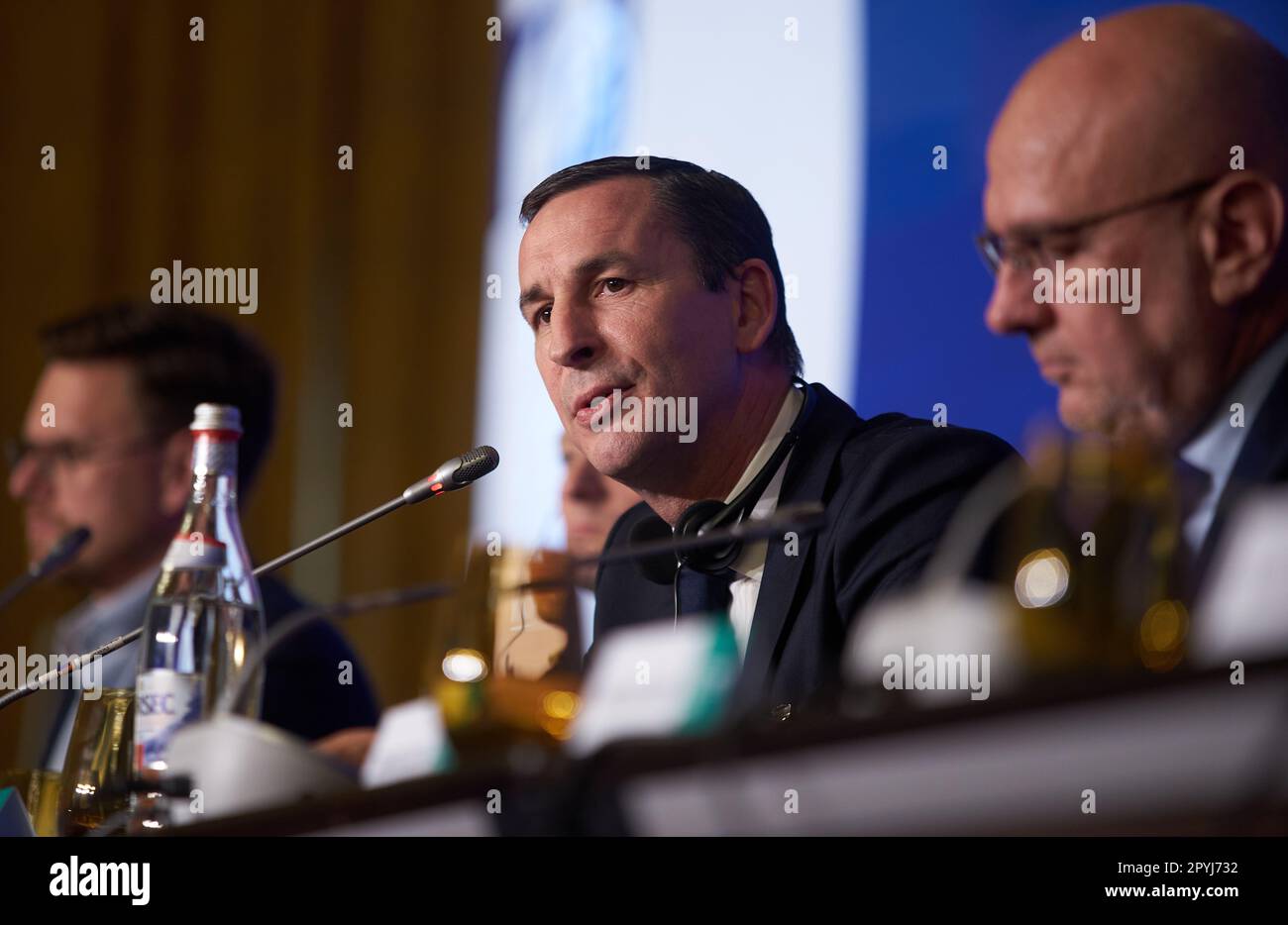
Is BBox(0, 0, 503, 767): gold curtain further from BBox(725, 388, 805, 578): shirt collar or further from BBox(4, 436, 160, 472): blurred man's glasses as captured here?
BBox(725, 388, 805, 578): shirt collar

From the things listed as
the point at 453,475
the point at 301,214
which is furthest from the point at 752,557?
the point at 301,214

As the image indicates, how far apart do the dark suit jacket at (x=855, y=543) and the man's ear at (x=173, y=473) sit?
168 cm

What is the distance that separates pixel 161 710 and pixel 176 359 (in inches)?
72.9

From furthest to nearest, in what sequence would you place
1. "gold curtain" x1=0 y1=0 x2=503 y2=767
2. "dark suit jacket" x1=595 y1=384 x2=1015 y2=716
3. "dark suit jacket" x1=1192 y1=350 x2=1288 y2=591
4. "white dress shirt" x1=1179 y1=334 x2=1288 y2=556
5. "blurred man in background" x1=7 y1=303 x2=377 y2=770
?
"gold curtain" x1=0 y1=0 x2=503 y2=767 → "blurred man in background" x1=7 y1=303 x2=377 y2=770 → "dark suit jacket" x1=595 y1=384 x2=1015 y2=716 → "white dress shirt" x1=1179 y1=334 x2=1288 y2=556 → "dark suit jacket" x1=1192 y1=350 x2=1288 y2=591

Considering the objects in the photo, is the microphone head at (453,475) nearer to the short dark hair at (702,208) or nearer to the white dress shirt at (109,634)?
the short dark hair at (702,208)

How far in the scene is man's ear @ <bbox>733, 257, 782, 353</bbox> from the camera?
5.74ft

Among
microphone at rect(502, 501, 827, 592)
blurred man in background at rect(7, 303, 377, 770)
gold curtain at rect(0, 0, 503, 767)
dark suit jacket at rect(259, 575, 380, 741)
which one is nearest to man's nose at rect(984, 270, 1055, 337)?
microphone at rect(502, 501, 827, 592)

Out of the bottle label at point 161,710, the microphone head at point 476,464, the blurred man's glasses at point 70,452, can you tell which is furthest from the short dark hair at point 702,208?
the blurred man's glasses at point 70,452

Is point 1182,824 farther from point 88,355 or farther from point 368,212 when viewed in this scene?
point 368,212

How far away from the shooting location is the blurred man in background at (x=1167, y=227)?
134 centimetres

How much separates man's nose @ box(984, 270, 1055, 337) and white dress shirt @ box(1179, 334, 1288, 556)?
0.18 metres

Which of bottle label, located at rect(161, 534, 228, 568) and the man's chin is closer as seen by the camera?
bottle label, located at rect(161, 534, 228, 568)

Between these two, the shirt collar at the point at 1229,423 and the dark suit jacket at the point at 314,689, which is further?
the dark suit jacket at the point at 314,689

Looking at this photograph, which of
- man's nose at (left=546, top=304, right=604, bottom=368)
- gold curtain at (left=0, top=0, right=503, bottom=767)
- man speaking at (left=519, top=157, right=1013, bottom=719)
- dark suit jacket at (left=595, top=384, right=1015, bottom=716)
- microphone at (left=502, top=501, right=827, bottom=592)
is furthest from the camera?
gold curtain at (left=0, top=0, right=503, bottom=767)
